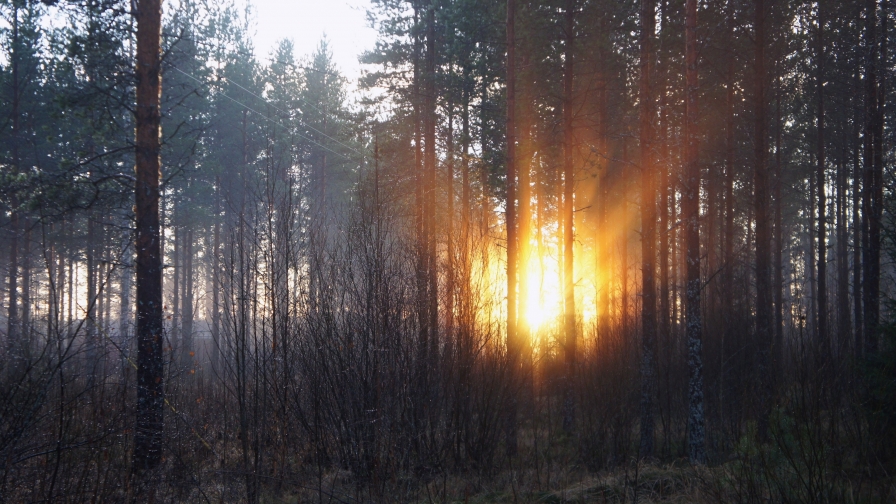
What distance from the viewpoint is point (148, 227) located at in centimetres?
805

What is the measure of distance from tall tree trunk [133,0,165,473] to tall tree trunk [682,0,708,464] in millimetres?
7730

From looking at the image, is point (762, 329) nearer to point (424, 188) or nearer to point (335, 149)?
point (424, 188)

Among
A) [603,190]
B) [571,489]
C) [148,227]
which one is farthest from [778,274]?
[148,227]

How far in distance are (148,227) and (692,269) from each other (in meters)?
8.15

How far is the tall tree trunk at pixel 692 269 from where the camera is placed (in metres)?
9.07

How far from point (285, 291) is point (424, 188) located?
10699 mm

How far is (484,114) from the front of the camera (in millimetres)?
15492

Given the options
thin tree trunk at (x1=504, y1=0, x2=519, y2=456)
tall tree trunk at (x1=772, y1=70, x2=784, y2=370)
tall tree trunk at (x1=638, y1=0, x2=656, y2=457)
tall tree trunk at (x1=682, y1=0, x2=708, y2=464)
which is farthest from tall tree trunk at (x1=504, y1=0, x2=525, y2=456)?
tall tree trunk at (x1=772, y1=70, x2=784, y2=370)

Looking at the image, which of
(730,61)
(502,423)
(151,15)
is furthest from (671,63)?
(151,15)

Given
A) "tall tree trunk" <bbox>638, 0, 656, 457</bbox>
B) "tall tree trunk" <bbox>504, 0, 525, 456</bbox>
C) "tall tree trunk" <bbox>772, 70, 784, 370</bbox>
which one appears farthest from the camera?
"tall tree trunk" <bbox>772, 70, 784, 370</bbox>

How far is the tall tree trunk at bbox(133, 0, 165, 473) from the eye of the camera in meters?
7.65

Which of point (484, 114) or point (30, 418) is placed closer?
point (30, 418)

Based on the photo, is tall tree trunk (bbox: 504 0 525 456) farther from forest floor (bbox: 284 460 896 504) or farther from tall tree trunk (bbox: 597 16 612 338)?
forest floor (bbox: 284 460 896 504)

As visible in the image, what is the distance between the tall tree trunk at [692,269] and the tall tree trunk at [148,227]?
773 centimetres
